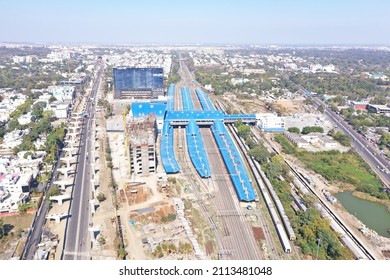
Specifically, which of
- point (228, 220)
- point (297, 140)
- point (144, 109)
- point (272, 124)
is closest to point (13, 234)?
point (228, 220)

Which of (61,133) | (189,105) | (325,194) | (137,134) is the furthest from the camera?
(189,105)

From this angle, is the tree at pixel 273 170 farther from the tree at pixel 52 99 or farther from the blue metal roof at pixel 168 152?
the tree at pixel 52 99

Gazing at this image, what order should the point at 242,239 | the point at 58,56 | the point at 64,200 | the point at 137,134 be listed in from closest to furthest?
1. the point at 242,239
2. the point at 64,200
3. the point at 137,134
4. the point at 58,56

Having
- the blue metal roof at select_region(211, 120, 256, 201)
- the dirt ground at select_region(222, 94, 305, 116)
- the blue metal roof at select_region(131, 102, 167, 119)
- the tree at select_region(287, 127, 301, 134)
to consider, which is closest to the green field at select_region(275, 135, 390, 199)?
the tree at select_region(287, 127, 301, 134)

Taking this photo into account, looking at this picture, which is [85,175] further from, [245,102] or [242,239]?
[245,102]
